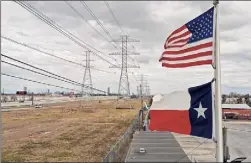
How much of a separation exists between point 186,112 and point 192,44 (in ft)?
6.94

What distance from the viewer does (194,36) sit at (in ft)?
33.8

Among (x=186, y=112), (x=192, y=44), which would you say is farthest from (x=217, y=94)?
(x=192, y=44)

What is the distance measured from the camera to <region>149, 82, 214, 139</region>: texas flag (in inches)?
394

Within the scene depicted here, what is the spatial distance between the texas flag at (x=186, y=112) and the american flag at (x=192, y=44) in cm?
84

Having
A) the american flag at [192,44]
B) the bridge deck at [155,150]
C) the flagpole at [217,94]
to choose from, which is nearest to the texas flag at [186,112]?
the flagpole at [217,94]

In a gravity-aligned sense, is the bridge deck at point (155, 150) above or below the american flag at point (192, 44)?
below

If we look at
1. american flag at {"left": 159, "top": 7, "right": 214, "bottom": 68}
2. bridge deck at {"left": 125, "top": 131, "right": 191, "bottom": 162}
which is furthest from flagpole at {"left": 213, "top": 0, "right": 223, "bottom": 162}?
bridge deck at {"left": 125, "top": 131, "right": 191, "bottom": 162}

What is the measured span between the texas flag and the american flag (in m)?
0.84

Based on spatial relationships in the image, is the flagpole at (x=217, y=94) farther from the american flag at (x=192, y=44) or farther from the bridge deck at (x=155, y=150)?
the bridge deck at (x=155, y=150)

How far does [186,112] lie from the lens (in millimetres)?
10609

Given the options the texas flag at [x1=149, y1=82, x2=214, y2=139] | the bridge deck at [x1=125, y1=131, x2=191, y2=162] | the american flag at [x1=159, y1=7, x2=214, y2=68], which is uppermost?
the american flag at [x1=159, y1=7, x2=214, y2=68]

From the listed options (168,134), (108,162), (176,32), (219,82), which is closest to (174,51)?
(176,32)

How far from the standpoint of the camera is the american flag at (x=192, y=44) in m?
9.88

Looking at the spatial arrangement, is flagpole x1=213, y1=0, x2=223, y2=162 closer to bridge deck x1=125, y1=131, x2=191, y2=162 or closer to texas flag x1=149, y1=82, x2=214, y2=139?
texas flag x1=149, y1=82, x2=214, y2=139
